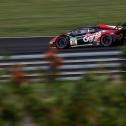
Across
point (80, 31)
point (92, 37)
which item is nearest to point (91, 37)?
point (92, 37)

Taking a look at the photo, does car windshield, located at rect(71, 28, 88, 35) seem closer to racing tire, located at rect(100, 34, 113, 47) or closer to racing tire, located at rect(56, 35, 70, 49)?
racing tire, located at rect(56, 35, 70, 49)

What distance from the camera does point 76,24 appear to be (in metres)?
20.4

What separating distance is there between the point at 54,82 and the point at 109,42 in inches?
509

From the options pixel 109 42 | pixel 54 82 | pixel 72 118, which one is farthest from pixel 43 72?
pixel 109 42

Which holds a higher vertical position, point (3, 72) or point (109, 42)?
point (3, 72)

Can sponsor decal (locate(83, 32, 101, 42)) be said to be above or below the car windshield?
below

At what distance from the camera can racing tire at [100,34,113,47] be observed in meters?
16.7

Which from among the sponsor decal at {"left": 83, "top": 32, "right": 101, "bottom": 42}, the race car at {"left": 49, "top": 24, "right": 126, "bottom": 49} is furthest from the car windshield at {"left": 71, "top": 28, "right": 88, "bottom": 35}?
the sponsor decal at {"left": 83, "top": 32, "right": 101, "bottom": 42}

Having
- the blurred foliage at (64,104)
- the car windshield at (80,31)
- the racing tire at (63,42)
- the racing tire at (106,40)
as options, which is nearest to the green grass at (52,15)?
the racing tire at (63,42)

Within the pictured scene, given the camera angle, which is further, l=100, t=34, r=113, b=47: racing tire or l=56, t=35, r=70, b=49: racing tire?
l=56, t=35, r=70, b=49: racing tire

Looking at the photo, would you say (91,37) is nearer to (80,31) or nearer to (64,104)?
(80,31)

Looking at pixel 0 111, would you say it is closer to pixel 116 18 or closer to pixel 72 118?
pixel 72 118

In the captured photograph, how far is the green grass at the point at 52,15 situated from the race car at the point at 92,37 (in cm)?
164

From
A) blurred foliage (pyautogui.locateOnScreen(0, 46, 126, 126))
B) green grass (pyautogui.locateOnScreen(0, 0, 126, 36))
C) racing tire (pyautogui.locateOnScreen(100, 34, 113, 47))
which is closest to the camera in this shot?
blurred foliage (pyautogui.locateOnScreen(0, 46, 126, 126))
